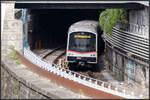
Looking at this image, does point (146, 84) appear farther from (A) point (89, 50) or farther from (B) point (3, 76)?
(B) point (3, 76)

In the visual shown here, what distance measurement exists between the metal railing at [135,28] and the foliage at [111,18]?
423mm

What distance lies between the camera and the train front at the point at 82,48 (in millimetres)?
23125

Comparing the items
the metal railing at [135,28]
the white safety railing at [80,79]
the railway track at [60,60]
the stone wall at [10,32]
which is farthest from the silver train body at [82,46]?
the stone wall at [10,32]

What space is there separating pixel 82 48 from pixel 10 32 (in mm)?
4883

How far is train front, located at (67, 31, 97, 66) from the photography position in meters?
23.1

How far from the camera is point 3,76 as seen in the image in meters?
21.1

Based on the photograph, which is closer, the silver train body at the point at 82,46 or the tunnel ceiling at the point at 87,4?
the tunnel ceiling at the point at 87,4

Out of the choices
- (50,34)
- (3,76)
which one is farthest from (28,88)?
(50,34)

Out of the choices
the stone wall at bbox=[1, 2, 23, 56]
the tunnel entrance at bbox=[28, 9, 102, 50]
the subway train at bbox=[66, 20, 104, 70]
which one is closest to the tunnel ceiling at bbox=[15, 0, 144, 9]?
the stone wall at bbox=[1, 2, 23, 56]

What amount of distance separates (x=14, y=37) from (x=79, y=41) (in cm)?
433

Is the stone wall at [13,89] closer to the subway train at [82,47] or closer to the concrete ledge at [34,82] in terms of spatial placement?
the concrete ledge at [34,82]

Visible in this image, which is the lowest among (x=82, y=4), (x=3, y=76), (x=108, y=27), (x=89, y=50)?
(x=3, y=76)

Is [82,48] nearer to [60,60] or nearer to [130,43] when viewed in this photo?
[60,60]

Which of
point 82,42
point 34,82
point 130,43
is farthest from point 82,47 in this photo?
point 34,82
